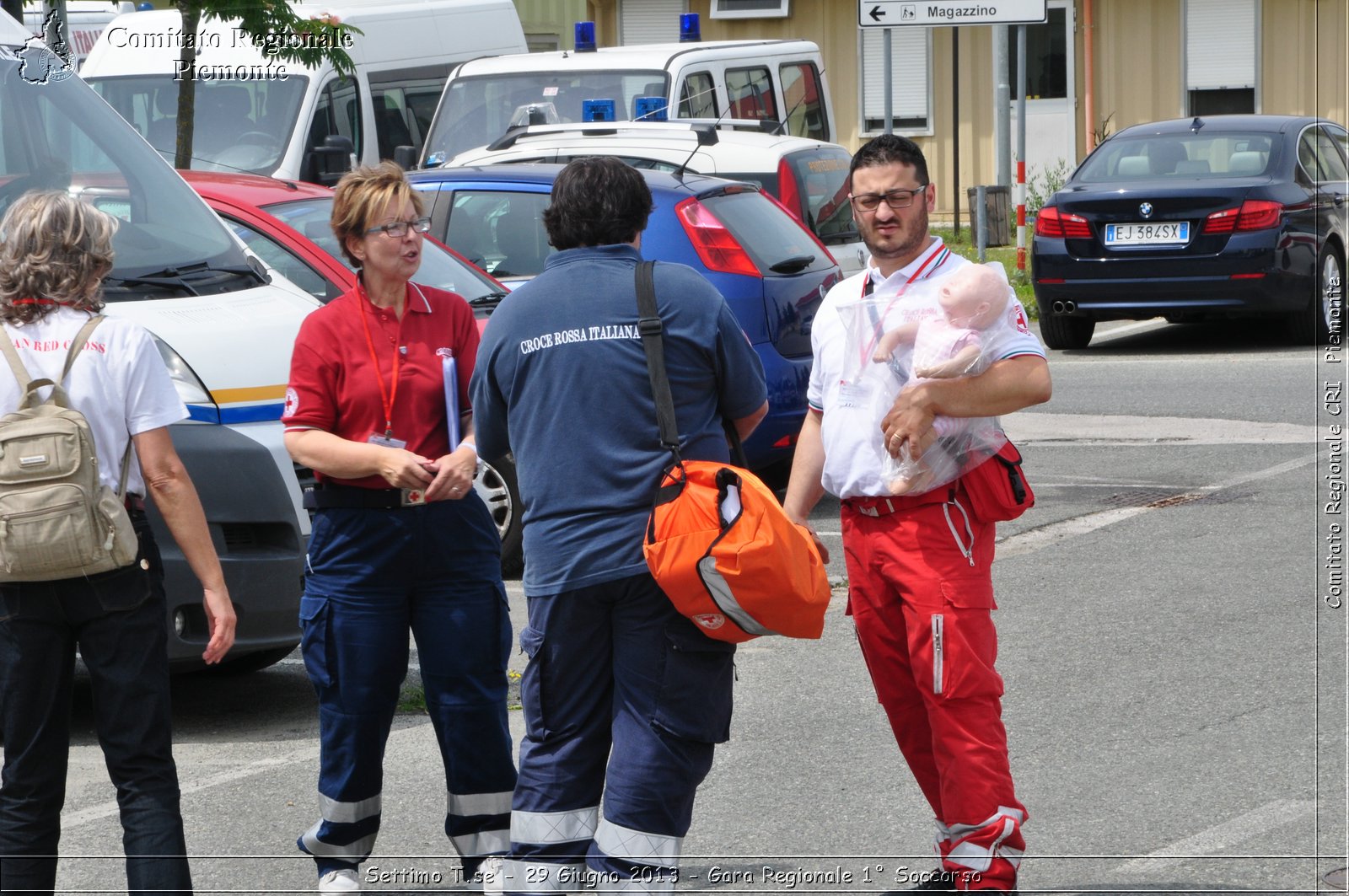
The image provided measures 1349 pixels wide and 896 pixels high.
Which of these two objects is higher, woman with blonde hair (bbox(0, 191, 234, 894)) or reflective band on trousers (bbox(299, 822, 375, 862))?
woman with blonde hair (bbox(0, 191, 234, 894))

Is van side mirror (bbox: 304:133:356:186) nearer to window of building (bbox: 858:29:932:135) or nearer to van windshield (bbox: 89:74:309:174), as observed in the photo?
van windshield (bbox: 89:74:309:174)

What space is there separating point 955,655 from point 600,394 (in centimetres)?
99

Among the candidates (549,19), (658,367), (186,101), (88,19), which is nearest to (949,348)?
(658,367)

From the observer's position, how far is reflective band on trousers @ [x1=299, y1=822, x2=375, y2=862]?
4.54 meters

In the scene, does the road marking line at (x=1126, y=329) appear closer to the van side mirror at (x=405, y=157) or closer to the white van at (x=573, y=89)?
the white van at (x=573, y=89)

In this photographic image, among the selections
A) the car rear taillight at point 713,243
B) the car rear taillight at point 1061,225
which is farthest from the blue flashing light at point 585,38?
the car rear taillight at point 713,243

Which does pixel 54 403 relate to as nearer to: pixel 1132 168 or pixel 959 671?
pixel 959 671

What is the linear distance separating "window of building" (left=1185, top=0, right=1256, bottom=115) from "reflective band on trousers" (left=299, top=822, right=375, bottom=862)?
82.7 ft

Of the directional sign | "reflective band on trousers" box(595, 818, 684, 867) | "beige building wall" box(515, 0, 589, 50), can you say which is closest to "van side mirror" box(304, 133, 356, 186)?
the directional sign

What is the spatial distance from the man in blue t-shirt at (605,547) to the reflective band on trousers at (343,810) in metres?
0.60

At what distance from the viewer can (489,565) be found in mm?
4598

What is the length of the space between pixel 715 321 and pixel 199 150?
11981 millimetres

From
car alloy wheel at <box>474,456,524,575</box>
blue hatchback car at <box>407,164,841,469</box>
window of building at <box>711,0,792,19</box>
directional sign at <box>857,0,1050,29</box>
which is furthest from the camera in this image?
window of building at <box>711,0,792,19</box>

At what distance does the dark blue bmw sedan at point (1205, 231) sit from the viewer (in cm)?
1396
